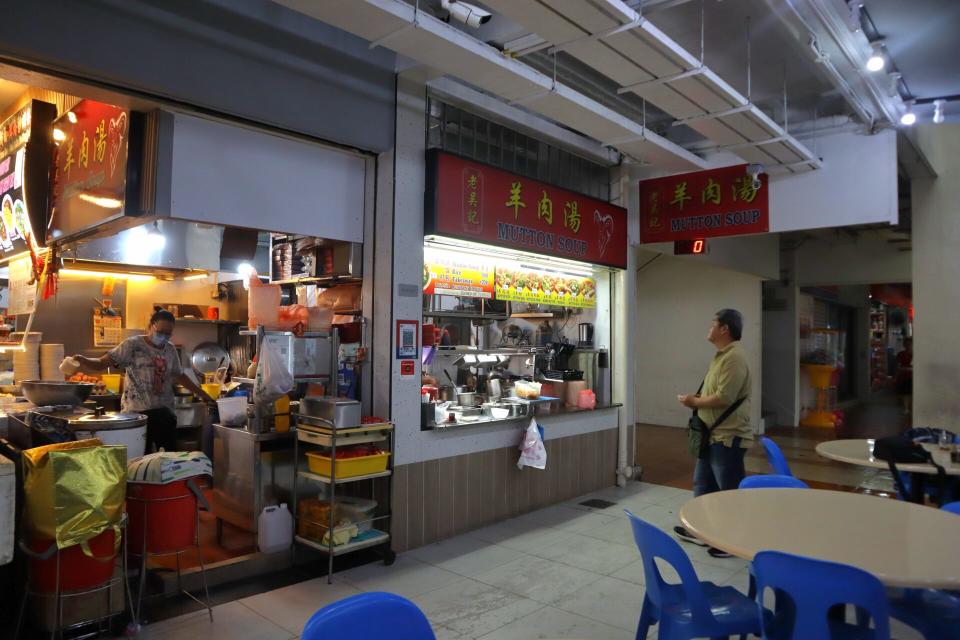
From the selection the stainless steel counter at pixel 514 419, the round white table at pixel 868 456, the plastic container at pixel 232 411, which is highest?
the plastic container at pixel 232 411

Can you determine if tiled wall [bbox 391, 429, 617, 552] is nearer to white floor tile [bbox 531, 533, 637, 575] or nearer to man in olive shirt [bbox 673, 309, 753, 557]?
white floor tile [bbox 531, 533, 637, 575]

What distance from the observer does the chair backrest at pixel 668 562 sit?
2344 millimetres

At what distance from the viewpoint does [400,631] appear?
5.33ft

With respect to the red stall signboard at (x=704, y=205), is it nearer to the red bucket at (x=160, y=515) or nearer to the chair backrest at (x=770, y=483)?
the chair backrest at (x=770, y=483)

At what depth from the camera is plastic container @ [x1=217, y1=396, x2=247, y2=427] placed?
15.9 ft

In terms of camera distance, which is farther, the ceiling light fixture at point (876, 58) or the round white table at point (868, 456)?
the ceiling light fixture at point (876, 58)

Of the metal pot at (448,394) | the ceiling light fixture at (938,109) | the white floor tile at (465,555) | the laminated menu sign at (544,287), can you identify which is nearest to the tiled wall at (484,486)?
the white floor tile at (465,555)

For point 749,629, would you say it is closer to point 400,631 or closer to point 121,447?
point 400,631

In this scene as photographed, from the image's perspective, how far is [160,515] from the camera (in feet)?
11.0

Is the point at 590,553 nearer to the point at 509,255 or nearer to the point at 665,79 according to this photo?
the point at 509,255

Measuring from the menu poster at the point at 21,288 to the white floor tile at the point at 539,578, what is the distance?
4.68 meters

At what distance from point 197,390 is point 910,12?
662 cm

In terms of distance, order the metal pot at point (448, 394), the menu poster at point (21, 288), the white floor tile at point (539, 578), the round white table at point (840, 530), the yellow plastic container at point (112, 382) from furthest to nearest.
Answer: the yellow plastic container at point (112, 382)
the metal pot at point (448, 394)
the menu poster at point (21, 288)
the white floor tile at point (539, 578)
the round white table at point (840, 530)

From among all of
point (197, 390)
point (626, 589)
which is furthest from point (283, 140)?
point (626, 589)
